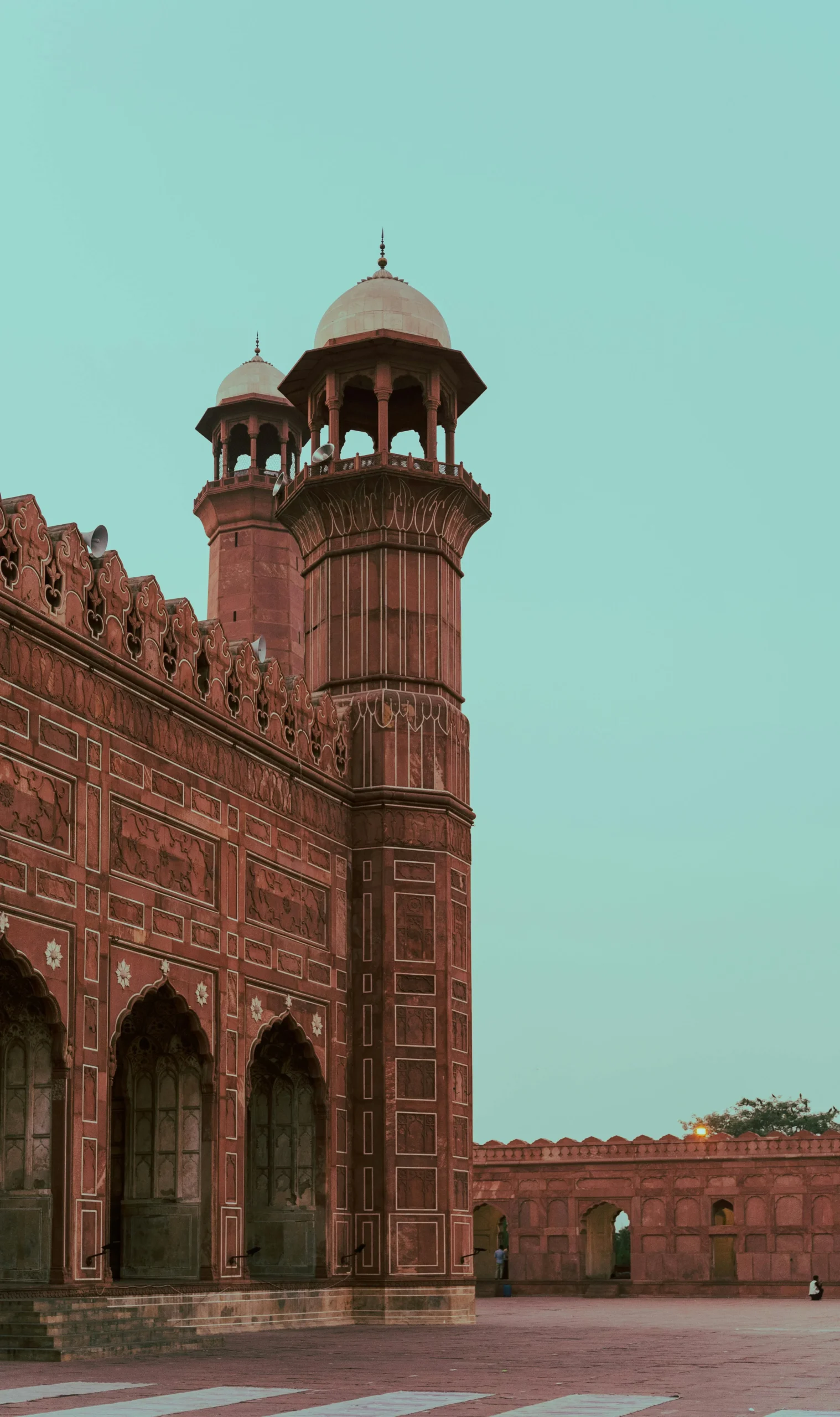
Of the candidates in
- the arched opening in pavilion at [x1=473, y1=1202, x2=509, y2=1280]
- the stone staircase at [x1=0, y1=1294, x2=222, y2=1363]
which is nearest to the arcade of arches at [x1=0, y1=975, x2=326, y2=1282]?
the stone staircase at [x1=0, y1=1294, x2=222, y2=1363]

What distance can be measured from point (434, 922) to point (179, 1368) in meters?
10.2

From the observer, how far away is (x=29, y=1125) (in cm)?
1642

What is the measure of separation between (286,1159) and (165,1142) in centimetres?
299

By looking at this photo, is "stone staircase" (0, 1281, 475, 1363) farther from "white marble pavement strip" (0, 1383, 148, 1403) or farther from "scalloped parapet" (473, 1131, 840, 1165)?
"scalloped parapet" (473, 1131, 840, 1165)

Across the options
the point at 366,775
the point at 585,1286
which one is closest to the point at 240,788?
the point at 366,775

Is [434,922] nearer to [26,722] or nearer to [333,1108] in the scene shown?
[333,1108]

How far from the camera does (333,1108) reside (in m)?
21.7

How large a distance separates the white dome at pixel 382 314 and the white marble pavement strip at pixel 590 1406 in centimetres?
1721

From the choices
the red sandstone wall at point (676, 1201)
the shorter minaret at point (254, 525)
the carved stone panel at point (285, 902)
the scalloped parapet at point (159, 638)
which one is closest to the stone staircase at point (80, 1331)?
the carved stone panel at point (285, 902)

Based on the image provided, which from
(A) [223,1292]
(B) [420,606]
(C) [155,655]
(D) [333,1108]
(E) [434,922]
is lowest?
(A) [223,1292]

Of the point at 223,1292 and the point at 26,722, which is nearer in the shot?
the point at 26,722

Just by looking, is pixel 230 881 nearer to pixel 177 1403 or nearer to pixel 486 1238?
pixel 177 1403

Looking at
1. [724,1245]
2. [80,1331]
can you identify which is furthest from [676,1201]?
[80,1331]

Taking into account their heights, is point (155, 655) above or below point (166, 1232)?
above
